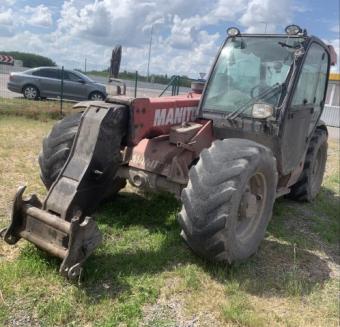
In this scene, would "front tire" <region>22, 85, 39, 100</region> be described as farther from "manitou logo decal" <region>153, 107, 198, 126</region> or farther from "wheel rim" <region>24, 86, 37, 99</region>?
"manitou logo decal" <region>153, 107, 198, 126</region>

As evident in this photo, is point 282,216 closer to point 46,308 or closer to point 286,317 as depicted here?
point 286,317

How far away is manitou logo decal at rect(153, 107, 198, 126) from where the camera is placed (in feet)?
14.2

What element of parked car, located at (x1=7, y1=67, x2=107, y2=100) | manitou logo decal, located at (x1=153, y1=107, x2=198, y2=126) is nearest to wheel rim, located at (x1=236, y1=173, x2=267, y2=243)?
manitou logo decal, located at (x1=153, y1=107, x2=198, y2=126)

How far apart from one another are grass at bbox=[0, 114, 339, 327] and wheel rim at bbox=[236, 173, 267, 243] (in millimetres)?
302

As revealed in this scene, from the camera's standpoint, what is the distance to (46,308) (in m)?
3.13

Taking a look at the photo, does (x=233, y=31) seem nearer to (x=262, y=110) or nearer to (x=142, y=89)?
(x=262, y=110)

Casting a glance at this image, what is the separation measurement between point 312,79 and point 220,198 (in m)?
2.53

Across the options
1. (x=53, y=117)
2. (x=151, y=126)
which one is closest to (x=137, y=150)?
(x=151, y=126)

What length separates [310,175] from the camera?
6.32 m

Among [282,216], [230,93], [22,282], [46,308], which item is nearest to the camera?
[46,308]

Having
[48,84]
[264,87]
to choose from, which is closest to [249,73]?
[264,87]

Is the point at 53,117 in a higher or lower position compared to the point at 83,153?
lower

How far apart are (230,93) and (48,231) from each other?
2496 millimetres

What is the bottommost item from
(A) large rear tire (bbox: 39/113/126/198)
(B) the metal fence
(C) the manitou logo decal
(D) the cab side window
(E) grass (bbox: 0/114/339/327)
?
(B) the metal fence
